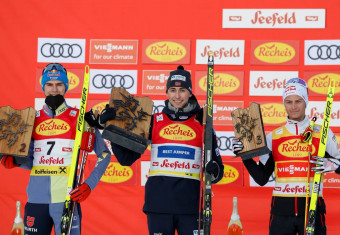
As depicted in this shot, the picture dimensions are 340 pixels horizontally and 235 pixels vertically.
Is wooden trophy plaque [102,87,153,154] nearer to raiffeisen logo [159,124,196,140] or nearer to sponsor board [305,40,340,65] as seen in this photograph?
raiffeisen logo [159,124,196,140]

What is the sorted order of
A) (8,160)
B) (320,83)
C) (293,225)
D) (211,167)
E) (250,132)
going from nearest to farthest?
(211,167)
(293,225)
(250,132)
(8,160)
(320,83)

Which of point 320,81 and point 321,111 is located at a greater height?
point 320,81

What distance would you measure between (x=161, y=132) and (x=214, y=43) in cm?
188

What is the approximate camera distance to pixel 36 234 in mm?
3320

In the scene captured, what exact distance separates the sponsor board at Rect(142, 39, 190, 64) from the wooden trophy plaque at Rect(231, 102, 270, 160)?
168 centimetres

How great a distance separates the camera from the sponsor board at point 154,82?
16.6ft

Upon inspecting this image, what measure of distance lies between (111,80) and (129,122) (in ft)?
5.95

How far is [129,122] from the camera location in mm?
3375

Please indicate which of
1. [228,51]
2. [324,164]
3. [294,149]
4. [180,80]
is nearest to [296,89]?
[294,149]

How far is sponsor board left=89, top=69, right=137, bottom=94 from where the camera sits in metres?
5.11

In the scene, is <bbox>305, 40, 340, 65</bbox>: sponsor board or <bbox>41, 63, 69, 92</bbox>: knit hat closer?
<bbox>41, 63, 69, 92</bbox>: knit hat

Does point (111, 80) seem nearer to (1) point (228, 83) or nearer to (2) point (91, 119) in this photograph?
(1) point (228, 83)

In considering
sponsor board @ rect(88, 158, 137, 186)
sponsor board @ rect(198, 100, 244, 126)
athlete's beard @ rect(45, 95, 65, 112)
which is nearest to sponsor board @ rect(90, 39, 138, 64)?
sponsor board @ rect(198, 100, 244, 126)

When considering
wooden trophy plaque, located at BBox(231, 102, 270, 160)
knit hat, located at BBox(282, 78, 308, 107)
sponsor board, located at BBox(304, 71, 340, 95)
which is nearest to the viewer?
wooden trophy plaque, located at BBox(231, 102, 270, 160)
